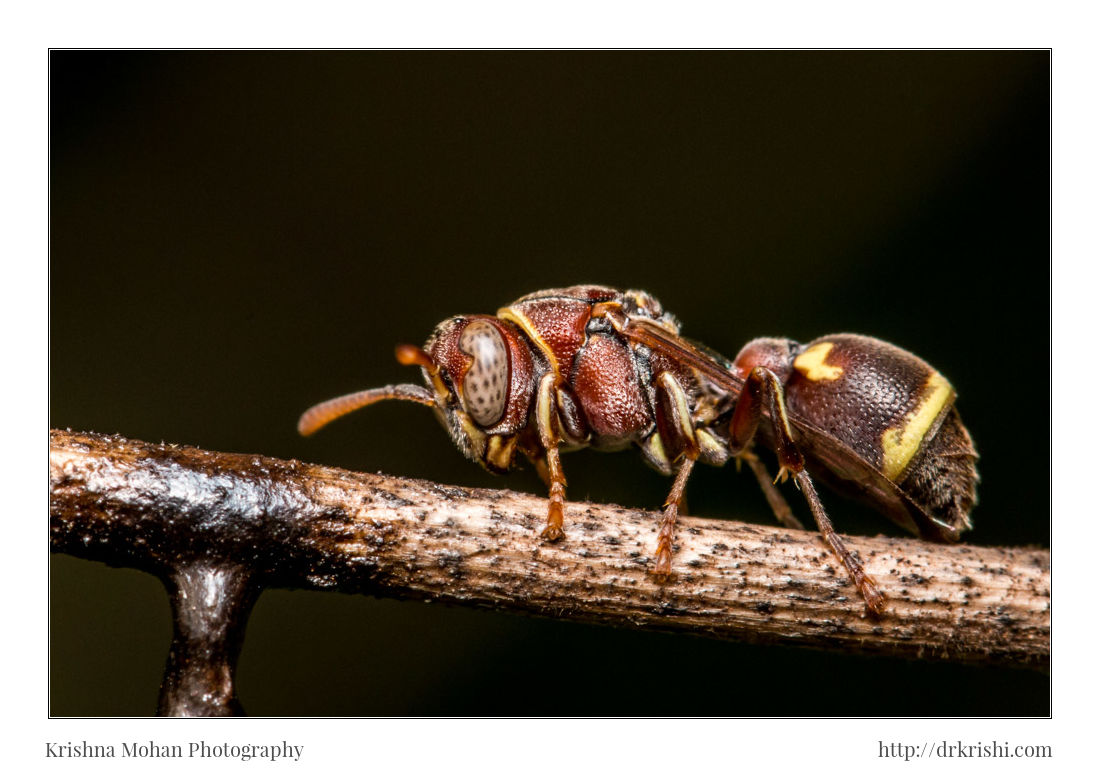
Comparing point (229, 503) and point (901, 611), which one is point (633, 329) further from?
point (229, 503)

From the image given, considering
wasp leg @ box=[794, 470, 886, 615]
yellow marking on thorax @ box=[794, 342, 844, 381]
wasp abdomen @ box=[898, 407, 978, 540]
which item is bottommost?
wasp leg @ box=[794, 470, 886, 615]

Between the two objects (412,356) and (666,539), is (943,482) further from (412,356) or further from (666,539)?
(412,356)


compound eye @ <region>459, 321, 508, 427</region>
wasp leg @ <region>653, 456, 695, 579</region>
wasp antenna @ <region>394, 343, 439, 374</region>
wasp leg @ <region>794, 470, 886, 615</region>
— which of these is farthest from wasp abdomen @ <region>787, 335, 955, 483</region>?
wasp antenna @ <region>394, 343, 439, 374</region>

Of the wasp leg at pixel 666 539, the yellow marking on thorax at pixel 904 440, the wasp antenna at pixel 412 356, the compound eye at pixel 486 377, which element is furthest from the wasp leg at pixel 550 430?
the yellow marking on thorax at pixel 904 440

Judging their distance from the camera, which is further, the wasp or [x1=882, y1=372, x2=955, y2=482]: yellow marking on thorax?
[x1=882, y1=372, x2=955, y2=482]: yellow marking on thorax

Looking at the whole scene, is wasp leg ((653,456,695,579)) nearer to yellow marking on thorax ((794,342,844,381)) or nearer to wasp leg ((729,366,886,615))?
wasp leg ((729,366,886,615))

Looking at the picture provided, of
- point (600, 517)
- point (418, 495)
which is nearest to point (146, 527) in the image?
point (418, 495)
